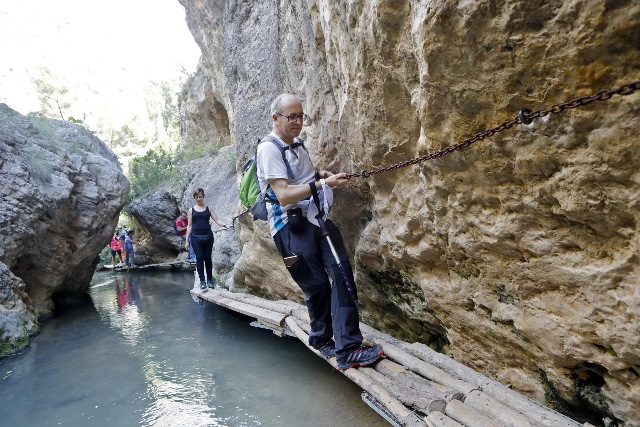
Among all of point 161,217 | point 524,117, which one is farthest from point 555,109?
point 161,217

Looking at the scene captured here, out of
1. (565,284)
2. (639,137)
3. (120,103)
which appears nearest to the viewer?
(639,137)

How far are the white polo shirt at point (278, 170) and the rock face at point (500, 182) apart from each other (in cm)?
54

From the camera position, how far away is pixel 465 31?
2195mm

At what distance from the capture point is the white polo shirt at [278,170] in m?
3.22

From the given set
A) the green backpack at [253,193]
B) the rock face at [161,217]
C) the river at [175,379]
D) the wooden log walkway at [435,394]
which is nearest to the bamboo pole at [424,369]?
the wooden log walkway at [435,394]

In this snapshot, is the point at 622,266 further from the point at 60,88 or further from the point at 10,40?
the point at 10,40

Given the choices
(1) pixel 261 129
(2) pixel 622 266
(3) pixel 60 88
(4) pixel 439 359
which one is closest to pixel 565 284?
(2) pixel 622 266

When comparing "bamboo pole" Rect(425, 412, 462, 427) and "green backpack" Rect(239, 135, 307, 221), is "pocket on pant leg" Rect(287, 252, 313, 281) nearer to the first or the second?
"green backpack" Rect(239, 135, 307, 221)

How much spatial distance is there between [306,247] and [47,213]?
27.8 ft

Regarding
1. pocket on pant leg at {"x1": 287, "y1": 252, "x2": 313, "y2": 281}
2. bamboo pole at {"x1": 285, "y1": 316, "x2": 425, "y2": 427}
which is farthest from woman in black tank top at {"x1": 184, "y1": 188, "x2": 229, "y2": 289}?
bamboo pole at {"x1": 285, "y1": 316, "x2": 425, "y2": 427}

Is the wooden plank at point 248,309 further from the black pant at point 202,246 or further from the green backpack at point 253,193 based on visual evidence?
the green backpack at point 253,193

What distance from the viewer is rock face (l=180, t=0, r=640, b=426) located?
196cm

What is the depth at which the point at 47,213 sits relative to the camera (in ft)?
31.7

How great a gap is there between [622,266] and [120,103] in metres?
65.3
